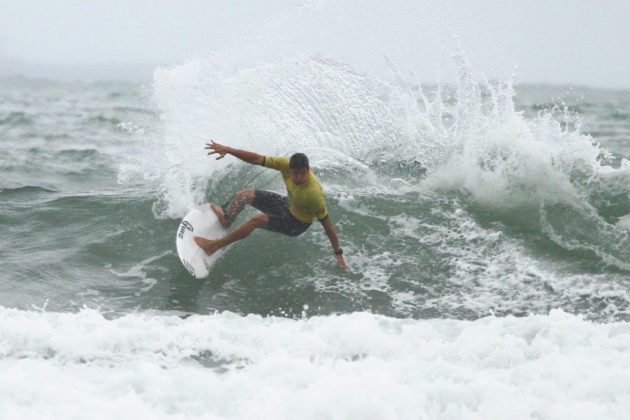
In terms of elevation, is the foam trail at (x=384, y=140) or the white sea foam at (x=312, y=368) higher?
the foam trail at (x=384, y=140)

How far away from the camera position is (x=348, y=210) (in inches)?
432

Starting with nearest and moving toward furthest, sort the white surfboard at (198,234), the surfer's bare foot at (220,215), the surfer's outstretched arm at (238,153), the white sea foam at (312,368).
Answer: the white sea foam at (312,368) → the surfer's outstretched arm at (238,153) → the white surfboard at (198,234) → the surfer's bare foot at (220,215)

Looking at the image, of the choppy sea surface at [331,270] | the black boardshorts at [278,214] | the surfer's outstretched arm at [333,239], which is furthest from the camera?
the black boardshorts at [278,214]

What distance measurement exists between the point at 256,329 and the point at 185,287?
6.35 feet

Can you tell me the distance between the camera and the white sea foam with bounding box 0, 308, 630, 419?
5266 mm

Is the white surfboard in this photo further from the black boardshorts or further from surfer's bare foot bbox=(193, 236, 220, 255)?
the black boardshorts

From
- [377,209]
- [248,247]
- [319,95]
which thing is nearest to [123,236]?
[248,247]

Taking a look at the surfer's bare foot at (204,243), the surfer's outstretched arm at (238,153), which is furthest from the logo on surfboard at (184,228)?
the surfer's outstretched arm at (238,153)

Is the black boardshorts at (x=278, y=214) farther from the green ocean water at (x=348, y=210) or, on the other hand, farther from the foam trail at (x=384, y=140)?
the foam trail at (x=384, y=140)

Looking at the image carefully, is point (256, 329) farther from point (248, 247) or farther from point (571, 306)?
point (571, 306)

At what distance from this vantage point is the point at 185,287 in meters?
8.64

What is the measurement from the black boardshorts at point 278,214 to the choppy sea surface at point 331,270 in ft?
1.99

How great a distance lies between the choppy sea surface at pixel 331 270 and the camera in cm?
551

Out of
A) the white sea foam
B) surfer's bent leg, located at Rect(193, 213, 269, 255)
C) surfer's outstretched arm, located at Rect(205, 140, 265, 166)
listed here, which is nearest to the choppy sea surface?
the white sea foam
